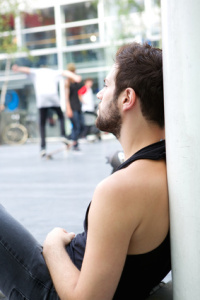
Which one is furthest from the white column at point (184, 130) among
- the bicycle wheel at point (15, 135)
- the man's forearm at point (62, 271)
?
the bicycle wheel at point (15, 135)

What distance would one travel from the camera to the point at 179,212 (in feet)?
5.80

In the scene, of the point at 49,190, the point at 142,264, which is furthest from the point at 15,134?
the point at 142,264

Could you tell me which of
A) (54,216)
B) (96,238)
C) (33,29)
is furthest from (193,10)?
(33,29)

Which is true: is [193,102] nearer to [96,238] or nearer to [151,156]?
[151,156]

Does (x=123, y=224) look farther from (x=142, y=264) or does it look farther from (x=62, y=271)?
(x=62, y=271)

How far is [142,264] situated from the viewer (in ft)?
6.07

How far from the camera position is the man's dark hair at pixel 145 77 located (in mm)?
1893

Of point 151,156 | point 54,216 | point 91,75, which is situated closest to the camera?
point 151,156

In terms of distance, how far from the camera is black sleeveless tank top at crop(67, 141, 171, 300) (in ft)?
6.05

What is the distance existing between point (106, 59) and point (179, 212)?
20.1 meters

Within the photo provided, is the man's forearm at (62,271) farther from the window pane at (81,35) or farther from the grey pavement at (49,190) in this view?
the window pane at (81,35)

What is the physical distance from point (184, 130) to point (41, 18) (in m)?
21.6

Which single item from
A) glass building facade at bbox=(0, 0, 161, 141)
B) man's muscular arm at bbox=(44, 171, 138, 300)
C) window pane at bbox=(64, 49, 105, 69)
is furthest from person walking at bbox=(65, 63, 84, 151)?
man's muscular arm at bbox=(44, 171, 138, 300)

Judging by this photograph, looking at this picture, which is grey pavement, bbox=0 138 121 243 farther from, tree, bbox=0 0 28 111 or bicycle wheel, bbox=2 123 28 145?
tree, bbox=0 0 28 111
